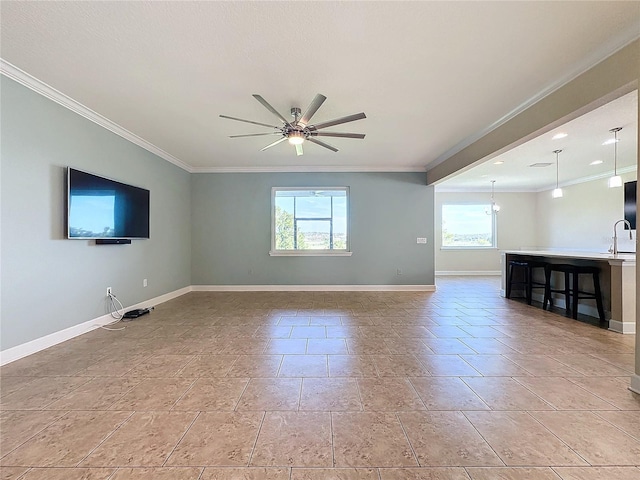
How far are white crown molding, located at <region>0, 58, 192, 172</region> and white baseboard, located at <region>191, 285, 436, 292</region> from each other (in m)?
2.92

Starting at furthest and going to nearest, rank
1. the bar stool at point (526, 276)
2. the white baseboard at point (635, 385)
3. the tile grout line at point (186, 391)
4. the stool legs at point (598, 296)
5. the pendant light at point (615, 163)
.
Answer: the bar stool at point (526, 276)
the pendant light at point (615, 163)
the stool legs at point (598, 296)
the white baseboard at point (635, 385)
the tile grout line at point (186, 391)

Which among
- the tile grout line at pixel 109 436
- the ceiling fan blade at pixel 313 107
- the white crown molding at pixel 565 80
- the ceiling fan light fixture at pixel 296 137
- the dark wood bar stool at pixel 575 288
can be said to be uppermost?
the white crown molding at pixel 565 80

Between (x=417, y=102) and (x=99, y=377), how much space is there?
4037 mm

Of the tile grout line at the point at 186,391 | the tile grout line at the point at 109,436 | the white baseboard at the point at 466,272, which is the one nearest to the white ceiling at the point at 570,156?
the white baseboard at the point at 466,272

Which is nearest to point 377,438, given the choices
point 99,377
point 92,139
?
point 99,377

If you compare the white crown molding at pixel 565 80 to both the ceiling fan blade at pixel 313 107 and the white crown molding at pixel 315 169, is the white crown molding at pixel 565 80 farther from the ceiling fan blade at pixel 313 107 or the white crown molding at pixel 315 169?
the ceiling fan blade at pixel 313 107

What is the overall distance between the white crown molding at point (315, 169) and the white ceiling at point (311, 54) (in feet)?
7.94

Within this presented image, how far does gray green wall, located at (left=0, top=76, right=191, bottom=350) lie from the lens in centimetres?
266

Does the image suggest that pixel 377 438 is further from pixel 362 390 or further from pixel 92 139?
pixel 92 139

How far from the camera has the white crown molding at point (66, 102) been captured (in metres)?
2.60

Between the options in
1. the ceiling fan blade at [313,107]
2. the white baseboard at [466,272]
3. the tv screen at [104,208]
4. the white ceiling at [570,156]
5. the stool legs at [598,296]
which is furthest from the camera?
the white baseboard at [466,272]

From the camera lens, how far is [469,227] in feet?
30.0

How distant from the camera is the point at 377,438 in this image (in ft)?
5.37

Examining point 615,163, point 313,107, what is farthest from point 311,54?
point 615,163
